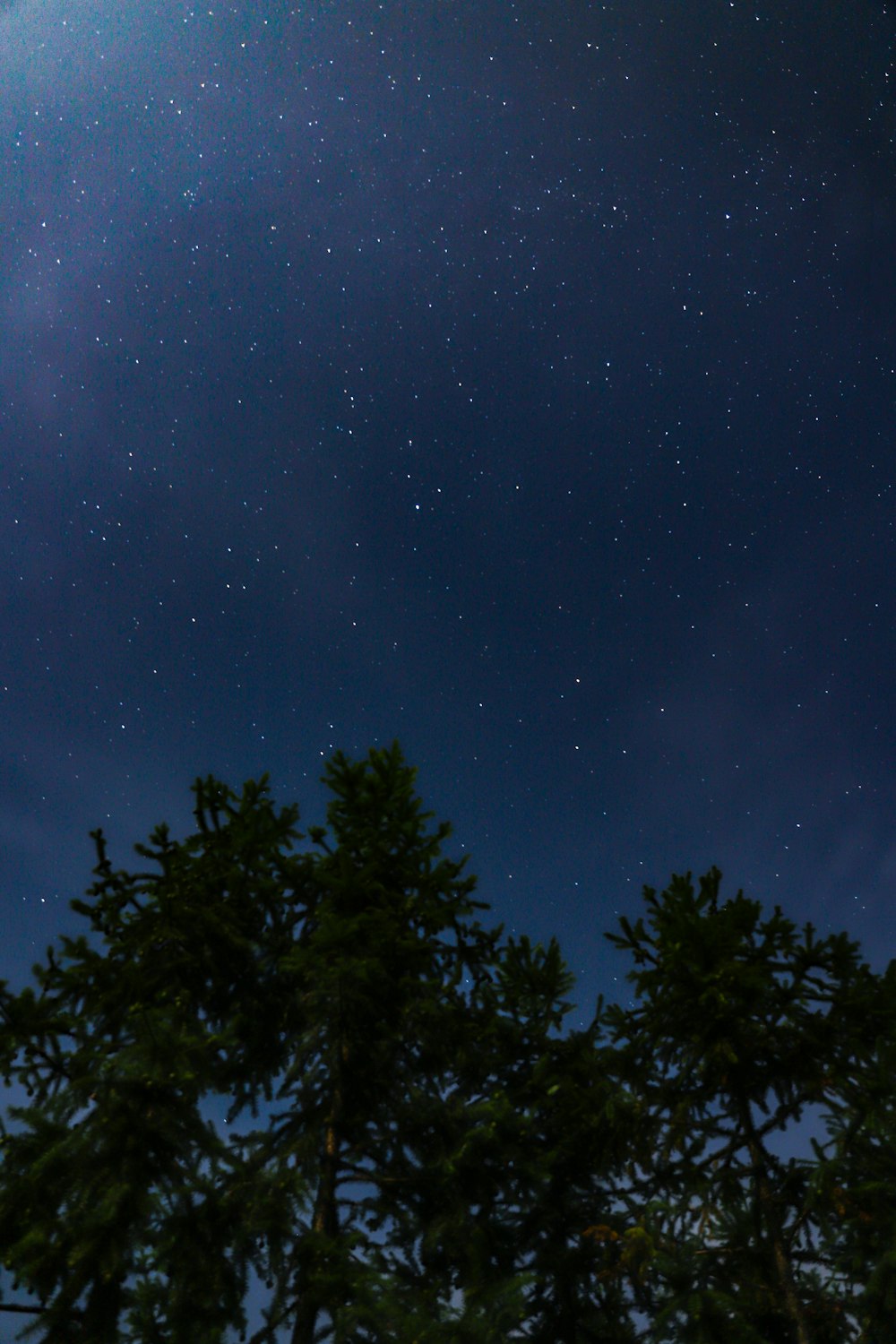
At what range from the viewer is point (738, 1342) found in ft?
27.6

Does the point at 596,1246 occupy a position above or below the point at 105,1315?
above

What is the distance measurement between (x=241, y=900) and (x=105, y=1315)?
4679mm

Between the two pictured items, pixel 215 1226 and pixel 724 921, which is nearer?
pixel 215 1226

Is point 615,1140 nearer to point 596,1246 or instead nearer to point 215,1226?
point 596,1246

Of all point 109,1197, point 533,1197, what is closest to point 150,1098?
point 109,1197

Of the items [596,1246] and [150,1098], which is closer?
[150,1098]

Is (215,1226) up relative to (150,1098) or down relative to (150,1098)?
down

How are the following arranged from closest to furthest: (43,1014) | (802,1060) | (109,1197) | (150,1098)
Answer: (109,1197) → (150,1098) → (43,1014) → (802,1060)

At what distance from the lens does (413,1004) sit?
1096 cm

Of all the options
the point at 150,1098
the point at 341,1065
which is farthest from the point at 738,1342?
the point at 150,1098

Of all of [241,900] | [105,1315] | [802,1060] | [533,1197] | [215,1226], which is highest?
[241,900]

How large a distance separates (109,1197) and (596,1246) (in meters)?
6.66

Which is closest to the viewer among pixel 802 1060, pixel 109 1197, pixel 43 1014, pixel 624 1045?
pixel 109 1197

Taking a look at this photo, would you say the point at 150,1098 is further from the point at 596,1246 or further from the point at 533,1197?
the point at 596,1246
